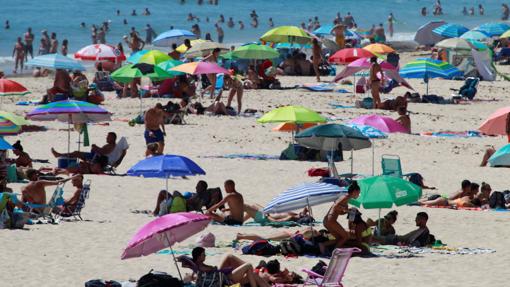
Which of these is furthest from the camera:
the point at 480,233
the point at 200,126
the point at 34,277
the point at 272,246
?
the point at 200,126

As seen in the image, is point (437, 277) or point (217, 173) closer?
point (437, 277)

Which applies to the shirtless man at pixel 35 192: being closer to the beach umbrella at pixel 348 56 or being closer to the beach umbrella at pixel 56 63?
the beach umbrella at pixel 56 63

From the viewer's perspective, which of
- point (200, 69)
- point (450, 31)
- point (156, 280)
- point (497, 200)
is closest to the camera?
point (156, 280)

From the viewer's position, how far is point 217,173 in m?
17.2

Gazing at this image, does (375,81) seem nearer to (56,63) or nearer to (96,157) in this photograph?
(56,63)

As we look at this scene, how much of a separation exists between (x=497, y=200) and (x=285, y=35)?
53.1 feet

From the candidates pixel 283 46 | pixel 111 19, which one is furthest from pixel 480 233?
pixel 111 19

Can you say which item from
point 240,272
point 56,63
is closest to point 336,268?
point 240,272

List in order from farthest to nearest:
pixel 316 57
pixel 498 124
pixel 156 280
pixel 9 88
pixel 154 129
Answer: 1. pixel 316 57
2. pixel 9 88
3. pixel 154 129
4. pixel 498 124
5. pixel 156 280

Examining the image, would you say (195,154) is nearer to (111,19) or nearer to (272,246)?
(272,246)

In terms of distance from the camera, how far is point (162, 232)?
33.4 feet

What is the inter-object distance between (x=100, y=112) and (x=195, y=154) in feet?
7.17

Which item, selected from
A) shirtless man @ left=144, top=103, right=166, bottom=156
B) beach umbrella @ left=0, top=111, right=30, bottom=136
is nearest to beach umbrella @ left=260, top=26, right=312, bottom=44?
shirtless man @ left=144, top=103, right=166, bottom=156

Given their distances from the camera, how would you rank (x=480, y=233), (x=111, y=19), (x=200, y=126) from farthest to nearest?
(x=111, y=19), (x=200, y=126), (x=480, y=233)
